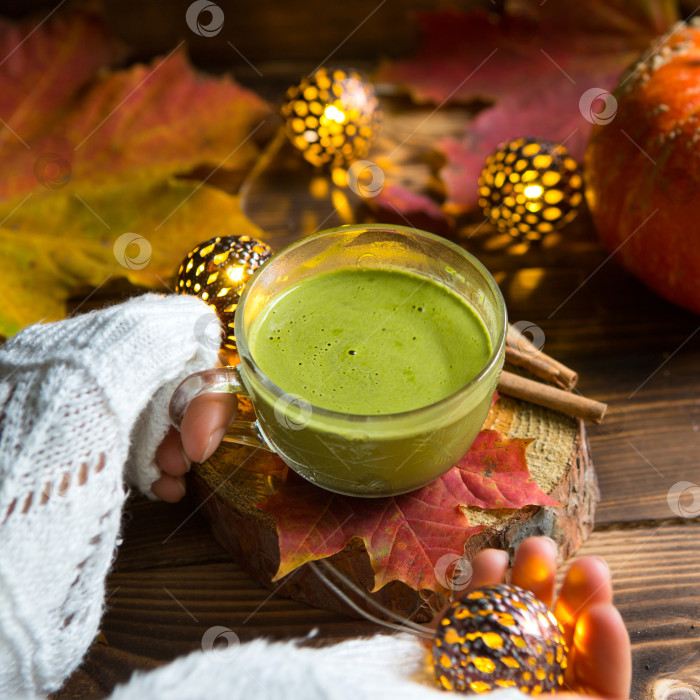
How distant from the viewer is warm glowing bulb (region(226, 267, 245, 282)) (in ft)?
3.51

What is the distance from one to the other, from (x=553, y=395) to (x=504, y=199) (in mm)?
402

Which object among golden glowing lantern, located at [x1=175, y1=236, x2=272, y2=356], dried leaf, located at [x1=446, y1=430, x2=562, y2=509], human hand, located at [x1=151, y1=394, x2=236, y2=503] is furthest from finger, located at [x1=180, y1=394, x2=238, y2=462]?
dried leaf, located at [x1=446, y1=430, x2=562, y2=509]

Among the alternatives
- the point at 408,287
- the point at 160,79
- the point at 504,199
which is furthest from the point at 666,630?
the point at 160,79

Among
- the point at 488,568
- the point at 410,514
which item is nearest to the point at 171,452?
the point at 410,514

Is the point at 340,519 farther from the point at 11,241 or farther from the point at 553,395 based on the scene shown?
the point at 11,241

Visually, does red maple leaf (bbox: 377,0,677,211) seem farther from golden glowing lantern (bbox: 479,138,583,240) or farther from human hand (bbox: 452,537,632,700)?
human hand (bbox: 452,537,632,700)

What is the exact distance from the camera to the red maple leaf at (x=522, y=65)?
1.50 meters

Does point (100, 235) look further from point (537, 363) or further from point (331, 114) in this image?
point (537, 363)

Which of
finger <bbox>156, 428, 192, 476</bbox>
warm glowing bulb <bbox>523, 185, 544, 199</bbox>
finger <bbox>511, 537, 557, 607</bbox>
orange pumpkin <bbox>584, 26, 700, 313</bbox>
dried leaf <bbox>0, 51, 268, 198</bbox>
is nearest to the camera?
finger <bbox>511, 537, 557, 607</bbox>

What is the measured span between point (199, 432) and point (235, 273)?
25cm

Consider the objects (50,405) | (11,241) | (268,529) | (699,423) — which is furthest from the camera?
(11,241)

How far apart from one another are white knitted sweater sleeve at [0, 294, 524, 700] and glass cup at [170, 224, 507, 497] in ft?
0.27

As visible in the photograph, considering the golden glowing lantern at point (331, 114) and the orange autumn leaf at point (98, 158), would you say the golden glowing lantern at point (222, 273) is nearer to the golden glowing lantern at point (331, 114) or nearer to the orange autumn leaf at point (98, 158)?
the orange autumn leaf at point (98, 158)

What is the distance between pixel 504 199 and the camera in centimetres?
130
